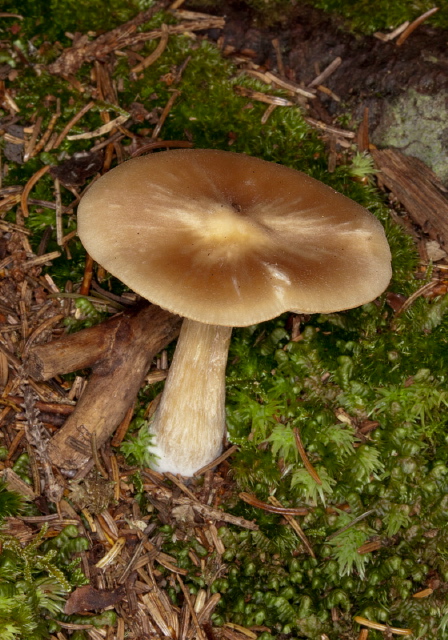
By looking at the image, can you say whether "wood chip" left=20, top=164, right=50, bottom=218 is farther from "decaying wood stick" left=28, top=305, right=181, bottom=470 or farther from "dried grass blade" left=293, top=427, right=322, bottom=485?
→ "dried grass blade" left=293, top=427, right=322, bottom=485

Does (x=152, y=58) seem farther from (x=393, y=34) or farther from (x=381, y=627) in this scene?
(x=381, y=627)

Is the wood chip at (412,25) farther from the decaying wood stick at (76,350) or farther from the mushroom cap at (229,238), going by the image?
the decaying wood stick at (76,350)

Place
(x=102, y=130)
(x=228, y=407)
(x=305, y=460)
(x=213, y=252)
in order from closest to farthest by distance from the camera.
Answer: (x=213, y=252)
(x=305, y=460)
(x=228, y=407)
(x=102, y=130)

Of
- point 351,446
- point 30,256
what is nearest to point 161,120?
point 30,256

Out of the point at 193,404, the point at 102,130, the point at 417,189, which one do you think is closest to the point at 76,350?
the point at 193,404

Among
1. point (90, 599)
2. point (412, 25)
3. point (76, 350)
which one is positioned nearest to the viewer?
point (90, 599)

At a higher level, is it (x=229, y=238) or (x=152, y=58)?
(x=152, y=58)
